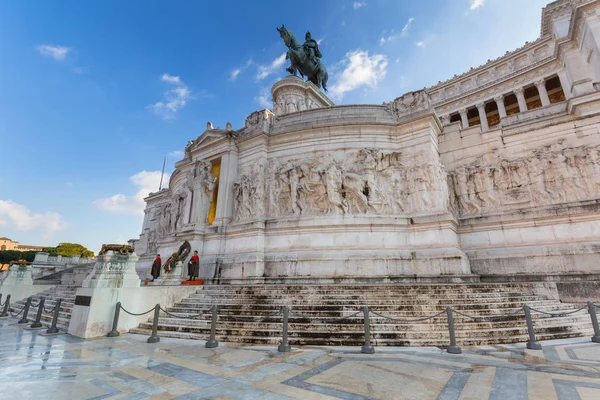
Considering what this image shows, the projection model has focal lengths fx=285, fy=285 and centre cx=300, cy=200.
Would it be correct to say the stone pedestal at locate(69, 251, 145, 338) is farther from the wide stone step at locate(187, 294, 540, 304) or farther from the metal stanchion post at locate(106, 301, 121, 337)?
the wide stone step at locate(187, 294, 540, 304)

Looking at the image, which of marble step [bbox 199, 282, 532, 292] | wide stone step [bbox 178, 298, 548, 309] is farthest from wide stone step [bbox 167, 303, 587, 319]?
marble step [bbox 199, 282, 532, 292]

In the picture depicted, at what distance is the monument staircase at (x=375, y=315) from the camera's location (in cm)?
699

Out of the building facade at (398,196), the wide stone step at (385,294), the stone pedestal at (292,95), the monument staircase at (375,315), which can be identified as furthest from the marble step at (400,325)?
the stone pedestal at (292,95)

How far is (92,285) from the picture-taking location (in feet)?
28.2

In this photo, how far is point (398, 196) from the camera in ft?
46.5

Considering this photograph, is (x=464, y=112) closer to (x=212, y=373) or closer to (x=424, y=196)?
(x=424, y=196)

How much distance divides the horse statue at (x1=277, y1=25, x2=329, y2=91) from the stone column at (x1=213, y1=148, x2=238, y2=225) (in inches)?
589

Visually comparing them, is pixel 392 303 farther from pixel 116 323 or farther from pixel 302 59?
pixel 302 59

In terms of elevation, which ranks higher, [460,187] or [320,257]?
[460,187]

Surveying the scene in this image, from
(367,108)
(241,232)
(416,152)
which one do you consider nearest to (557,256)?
(416,152)

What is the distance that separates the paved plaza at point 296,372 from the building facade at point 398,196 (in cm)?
649

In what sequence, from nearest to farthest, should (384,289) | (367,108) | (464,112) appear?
(384,289), (367,108), (464,112)

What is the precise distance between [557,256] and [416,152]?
7.46m

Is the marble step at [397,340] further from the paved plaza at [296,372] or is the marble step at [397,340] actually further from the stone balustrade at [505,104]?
the stone balustrade at [505,104]
